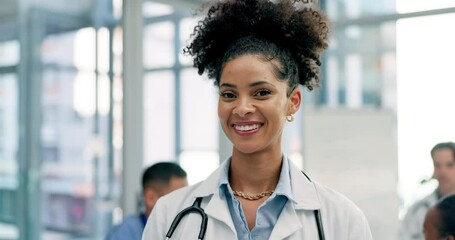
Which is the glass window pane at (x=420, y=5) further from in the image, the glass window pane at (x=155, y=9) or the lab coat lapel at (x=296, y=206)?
the lab coat lapel at (x=296, y=206)

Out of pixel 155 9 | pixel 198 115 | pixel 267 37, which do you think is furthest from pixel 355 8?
pixel 267 37

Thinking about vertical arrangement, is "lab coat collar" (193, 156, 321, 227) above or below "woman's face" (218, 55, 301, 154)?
below

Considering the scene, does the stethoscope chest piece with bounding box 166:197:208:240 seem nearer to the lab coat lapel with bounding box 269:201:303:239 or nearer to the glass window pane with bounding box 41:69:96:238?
the lab coat lapel with bounding box 269:201:303:239

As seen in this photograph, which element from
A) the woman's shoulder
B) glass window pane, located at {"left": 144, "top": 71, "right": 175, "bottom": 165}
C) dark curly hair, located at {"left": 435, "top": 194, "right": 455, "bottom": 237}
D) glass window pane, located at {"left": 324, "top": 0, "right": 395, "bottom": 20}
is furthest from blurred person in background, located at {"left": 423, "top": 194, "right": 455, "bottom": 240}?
glass window pane, located at {"left": 324, "top": 0, "right": 395, "bottom": 20}

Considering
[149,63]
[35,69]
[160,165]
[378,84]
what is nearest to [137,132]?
[149,63]

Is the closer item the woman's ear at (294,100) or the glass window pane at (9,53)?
the woman's ear at (294,100)

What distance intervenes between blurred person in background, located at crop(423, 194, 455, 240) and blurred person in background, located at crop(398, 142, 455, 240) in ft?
4.29

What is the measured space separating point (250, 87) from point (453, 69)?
9.68 ft

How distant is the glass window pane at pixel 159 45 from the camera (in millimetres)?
3436

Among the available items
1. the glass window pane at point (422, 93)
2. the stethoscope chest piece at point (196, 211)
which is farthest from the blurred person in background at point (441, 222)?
the glass window pane at point (422, 93)

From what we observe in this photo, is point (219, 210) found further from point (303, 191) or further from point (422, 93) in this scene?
point (422, 93)

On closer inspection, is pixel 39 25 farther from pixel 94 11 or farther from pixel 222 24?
pixel 222 24

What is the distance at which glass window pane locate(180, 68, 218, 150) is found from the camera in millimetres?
3777

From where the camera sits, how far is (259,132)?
1.04 metres
